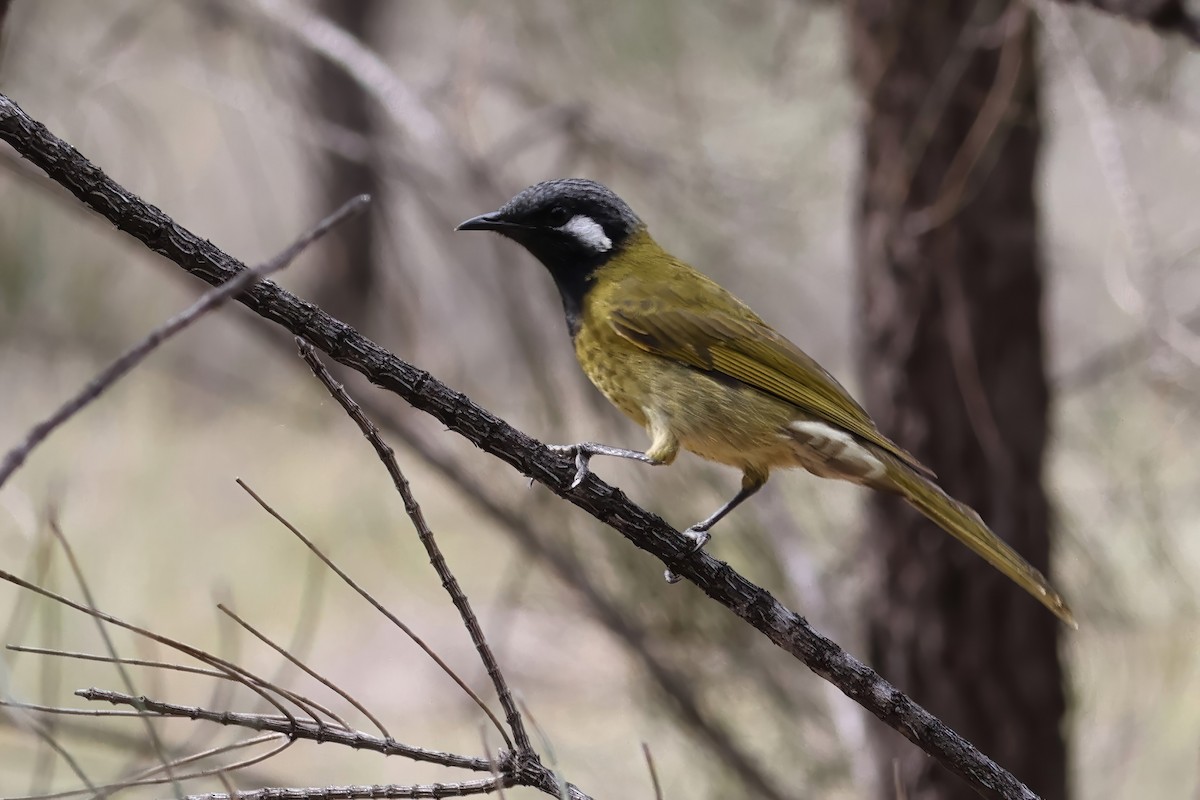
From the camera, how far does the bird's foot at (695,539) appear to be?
1611 mm

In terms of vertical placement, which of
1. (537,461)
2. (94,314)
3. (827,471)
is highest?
(94,314)

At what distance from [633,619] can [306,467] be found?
3.84 meters

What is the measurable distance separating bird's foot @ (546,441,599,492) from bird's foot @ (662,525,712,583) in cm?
19

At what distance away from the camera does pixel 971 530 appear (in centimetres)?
187

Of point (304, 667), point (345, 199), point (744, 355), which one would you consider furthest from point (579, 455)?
point (345, 199)

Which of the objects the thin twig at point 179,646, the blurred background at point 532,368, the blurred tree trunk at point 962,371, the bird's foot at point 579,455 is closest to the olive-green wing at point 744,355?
the bird's foot at point 579,455

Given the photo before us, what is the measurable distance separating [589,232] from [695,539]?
785 millimetres

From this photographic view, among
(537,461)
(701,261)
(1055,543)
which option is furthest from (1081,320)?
(537,461)

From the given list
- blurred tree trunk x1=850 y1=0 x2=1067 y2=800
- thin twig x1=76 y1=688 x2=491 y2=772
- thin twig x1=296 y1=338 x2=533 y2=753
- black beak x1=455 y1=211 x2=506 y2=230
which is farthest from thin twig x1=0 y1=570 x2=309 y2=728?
blurred tree trunk x1=850 y1=0 x2=1067 y2=800

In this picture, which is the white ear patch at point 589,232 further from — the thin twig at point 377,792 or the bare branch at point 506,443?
the thin twig at point 377,792

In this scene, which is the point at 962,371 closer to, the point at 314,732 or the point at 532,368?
the point at 532,368

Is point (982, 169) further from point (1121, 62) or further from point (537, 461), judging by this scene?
point (537, 461)

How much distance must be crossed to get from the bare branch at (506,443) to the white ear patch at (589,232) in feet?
2.77

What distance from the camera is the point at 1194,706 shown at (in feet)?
15.9
